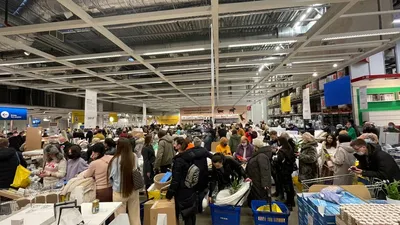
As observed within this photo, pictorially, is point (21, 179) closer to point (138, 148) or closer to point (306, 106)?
point (138, 148)

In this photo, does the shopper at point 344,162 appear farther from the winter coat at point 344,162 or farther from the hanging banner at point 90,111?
the hanging banner at point 90,111

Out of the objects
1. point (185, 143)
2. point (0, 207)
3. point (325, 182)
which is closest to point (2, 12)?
point (0, 207)

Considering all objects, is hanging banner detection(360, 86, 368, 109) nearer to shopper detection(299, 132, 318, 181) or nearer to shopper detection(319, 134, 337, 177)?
shopper detection(319, 134, 337, 177)

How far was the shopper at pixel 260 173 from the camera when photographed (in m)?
3.88

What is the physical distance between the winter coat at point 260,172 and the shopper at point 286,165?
841 mm

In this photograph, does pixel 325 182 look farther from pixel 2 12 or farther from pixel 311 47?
pixel 2 12

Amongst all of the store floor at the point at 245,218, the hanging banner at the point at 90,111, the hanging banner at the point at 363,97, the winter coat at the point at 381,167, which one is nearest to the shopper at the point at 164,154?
the store floor at the point at 245,218

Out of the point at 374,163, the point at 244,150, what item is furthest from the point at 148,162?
the point at 374,163

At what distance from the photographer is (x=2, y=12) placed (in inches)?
176

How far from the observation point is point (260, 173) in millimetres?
3953

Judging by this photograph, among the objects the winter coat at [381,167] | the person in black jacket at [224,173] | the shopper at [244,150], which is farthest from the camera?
the shopper at [244,150]

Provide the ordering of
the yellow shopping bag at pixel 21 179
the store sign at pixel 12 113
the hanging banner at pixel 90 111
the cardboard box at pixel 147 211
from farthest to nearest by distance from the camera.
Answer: the store sign at pixel 12 113 < the hanging banner at pixel 90 111 < the yellow shopping bag at pixel 21 179 < the cardboard box at pixel 147 211

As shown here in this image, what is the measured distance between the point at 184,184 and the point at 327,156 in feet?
10.00

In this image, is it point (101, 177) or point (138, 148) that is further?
point (138, 148)
